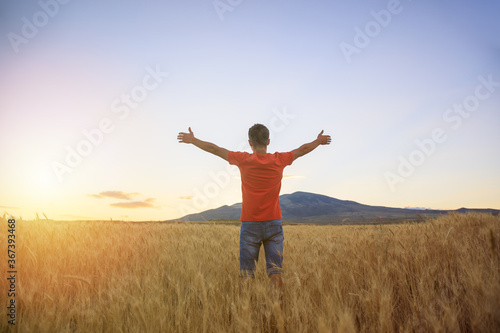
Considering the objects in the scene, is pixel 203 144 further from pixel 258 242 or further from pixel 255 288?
pixel 255 288

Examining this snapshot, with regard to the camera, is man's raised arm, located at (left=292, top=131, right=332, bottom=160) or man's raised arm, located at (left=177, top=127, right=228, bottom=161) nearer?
man's raised arm, located at (left=177, top=127, right=228, bottom=161)

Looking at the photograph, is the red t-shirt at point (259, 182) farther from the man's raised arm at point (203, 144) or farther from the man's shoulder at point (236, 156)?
the man's raised arm at point (203, 144)

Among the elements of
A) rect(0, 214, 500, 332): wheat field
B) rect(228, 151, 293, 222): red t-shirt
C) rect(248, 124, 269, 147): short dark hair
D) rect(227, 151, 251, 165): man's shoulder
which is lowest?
rect(0, 214, 500, 332): wheat field

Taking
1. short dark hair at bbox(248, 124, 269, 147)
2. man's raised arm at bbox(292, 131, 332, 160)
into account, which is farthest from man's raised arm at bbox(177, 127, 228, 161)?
man's raised arm at bbox(292, 131, 332, 160)

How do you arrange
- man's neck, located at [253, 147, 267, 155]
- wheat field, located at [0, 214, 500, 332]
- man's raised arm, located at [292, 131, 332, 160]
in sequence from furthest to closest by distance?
1. man's raised arm, located at [292, 131, 332, 160]
2. man's neck, located at [253, 147, 267, 155]
3. wheat field, located at [0, 214, 500, 332]

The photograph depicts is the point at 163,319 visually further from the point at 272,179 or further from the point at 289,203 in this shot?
the point at 289,203

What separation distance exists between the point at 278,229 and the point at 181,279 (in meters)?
1.43

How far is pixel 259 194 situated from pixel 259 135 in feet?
2.57

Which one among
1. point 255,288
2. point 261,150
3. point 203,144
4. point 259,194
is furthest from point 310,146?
point 255,288

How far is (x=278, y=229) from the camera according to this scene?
3.50 metres

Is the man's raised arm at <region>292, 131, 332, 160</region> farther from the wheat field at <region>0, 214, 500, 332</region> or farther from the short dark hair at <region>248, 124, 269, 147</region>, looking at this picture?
the wheat field at <region>0, 214, 500, 332</region>

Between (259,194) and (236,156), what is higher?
(236,156)

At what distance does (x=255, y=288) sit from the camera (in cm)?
287

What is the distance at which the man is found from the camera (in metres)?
3.44
